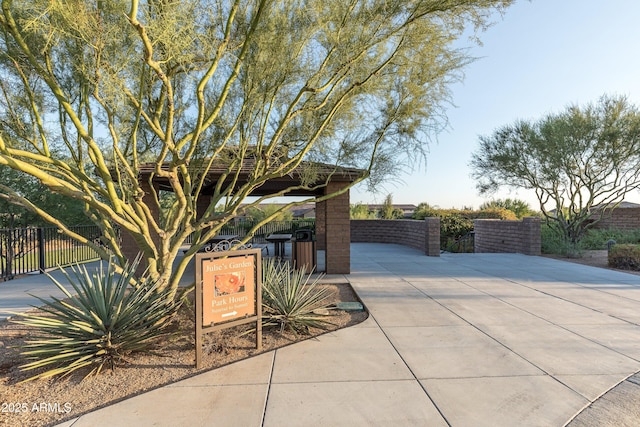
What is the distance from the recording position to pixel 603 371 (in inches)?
162

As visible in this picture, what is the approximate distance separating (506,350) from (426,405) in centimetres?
192

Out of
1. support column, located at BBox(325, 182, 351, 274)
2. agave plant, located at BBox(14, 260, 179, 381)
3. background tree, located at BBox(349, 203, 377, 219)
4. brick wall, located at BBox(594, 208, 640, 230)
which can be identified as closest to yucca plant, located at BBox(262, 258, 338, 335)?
agave plant, located at BBox(14, 260, 179, 381)

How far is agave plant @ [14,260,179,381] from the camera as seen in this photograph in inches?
162

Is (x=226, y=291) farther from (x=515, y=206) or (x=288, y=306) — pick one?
(x=515, y=206)

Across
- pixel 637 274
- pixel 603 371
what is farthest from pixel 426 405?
pixel 637 274

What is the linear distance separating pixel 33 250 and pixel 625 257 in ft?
61.5

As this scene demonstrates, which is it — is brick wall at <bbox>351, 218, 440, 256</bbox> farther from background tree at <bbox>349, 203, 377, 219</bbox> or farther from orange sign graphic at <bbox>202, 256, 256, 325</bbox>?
orange sign graphic at <bbox>202, 256, 256, 325</bbox>

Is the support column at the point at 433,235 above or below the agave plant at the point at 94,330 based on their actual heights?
above

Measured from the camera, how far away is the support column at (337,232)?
1041cm

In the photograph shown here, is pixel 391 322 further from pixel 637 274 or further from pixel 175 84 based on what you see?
pixel 637 274

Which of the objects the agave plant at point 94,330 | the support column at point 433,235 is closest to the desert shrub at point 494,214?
the support column at point 433,235

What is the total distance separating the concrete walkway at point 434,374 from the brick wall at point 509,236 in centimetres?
875

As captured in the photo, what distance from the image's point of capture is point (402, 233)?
19.9 meters

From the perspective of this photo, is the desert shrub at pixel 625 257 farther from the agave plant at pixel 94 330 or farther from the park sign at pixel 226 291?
the agave plant at pixel 94 330
